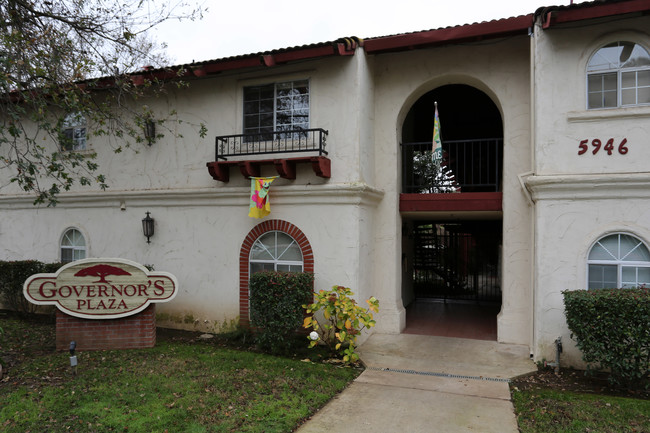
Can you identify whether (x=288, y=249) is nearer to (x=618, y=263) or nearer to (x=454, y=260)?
(x=618, y=263)

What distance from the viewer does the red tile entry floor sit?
9109mm

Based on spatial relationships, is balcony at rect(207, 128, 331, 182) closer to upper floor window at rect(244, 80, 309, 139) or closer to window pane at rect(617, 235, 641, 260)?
upper floor window at rect(244, 80, 309, 139)

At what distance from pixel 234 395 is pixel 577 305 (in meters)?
5.23

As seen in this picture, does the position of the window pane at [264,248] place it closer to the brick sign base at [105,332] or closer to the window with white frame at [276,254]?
the window with white frame at [276,254]

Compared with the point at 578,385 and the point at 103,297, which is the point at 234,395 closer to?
the point at 103,297

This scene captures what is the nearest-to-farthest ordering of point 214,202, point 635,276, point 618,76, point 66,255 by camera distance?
point 635,276 → point 618,76 → point 214,202 → point 66,255

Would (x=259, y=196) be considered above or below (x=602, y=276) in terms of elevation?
above

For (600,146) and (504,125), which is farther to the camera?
Result: (504,125)

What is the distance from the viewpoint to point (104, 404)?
17.3ft

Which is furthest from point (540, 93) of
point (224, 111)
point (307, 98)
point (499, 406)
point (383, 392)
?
point (224, 111)

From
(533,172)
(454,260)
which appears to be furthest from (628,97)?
(454,260)

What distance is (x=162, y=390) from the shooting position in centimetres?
573

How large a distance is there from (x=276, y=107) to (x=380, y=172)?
2.76 metres

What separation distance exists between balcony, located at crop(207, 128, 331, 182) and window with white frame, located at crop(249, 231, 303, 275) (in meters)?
1.38
